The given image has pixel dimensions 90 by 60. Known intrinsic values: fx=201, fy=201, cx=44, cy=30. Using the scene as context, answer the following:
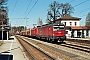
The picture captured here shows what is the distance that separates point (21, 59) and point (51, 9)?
63.8 meters

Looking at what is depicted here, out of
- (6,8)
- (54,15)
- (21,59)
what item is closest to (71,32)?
(54,15)

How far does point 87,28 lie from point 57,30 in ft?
109

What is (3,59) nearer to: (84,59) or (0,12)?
(84,59)

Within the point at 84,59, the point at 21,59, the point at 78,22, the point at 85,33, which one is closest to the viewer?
the point at 84,59

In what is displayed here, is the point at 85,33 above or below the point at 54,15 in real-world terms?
below

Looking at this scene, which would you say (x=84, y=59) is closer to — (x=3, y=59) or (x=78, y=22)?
(x=3, y=59)

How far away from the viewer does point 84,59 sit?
14.5m

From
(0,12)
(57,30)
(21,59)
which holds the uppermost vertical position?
(0,12)

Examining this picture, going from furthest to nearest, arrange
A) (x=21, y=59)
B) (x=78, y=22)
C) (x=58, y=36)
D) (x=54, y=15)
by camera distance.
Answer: (x=78, y=22) → (x=54, y=15) → (x=58, y=36) → (x=21, y=59)

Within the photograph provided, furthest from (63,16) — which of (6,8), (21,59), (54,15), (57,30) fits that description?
(21,59)

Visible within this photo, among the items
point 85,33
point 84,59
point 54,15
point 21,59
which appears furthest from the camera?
point 54,15

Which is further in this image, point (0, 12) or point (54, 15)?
point (54, 15)

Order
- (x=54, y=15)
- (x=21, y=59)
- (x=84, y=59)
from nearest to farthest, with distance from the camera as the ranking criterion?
(x=84, y=59), (x=21, y=59), (x=54, y=15)

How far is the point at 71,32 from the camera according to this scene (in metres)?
64.4
